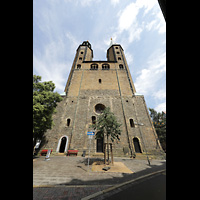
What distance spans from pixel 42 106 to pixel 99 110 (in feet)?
29.0

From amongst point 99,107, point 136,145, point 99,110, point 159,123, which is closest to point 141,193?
point 136,145

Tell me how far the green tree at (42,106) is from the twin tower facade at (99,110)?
10.9ft

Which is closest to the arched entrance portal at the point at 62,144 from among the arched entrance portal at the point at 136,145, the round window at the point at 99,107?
the round window at the point at 99,107

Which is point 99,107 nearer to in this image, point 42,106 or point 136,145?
point 136,145

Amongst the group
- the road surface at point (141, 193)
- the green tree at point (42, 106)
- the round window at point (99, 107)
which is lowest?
the road surface at point (141, 193)

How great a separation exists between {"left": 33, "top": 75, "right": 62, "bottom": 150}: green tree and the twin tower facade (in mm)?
3310

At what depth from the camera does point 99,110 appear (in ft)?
51.8

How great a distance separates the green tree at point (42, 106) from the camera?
351 inches

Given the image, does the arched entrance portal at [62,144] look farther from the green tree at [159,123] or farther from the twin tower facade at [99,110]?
the green tree at [159,123]
